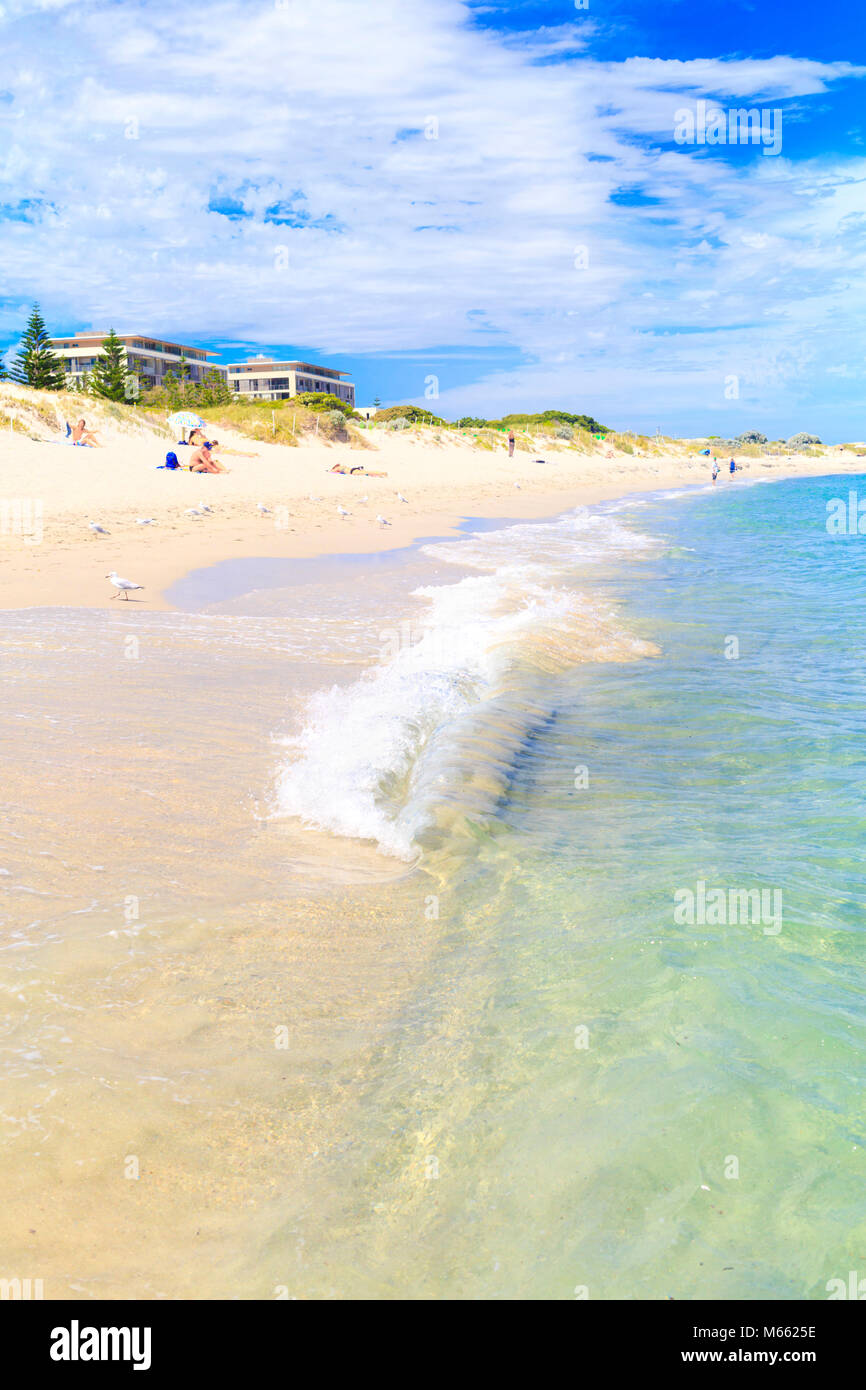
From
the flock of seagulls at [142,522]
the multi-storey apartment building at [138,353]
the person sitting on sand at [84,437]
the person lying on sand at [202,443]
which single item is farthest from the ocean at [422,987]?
the multi-storey apartment building at [138,353]

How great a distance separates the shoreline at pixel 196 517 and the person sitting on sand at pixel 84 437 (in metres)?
0.71

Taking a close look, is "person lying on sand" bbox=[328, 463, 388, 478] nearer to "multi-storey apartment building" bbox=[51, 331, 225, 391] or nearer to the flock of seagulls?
the flock of seagulls

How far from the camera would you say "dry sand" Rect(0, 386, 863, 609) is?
13.8 metres

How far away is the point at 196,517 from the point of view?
2044 cm

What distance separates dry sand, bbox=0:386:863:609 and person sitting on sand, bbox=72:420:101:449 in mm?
512

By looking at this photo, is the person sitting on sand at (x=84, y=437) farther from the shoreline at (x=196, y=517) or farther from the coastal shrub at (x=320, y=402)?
the coastal shrub at (x=320, y=402)

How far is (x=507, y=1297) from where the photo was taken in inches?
91.8

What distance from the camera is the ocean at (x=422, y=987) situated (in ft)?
8.22

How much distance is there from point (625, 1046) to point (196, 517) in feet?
62.4

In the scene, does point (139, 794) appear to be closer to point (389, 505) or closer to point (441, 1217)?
point (441, 1217)

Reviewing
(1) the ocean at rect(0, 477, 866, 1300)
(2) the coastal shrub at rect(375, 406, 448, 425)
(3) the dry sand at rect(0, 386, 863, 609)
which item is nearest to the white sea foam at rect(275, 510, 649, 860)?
(1) the ocean at rect(0, 477, 866, 1300)

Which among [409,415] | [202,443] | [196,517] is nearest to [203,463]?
[202,443]

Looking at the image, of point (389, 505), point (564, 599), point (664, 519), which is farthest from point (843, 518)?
point (564, 599)
